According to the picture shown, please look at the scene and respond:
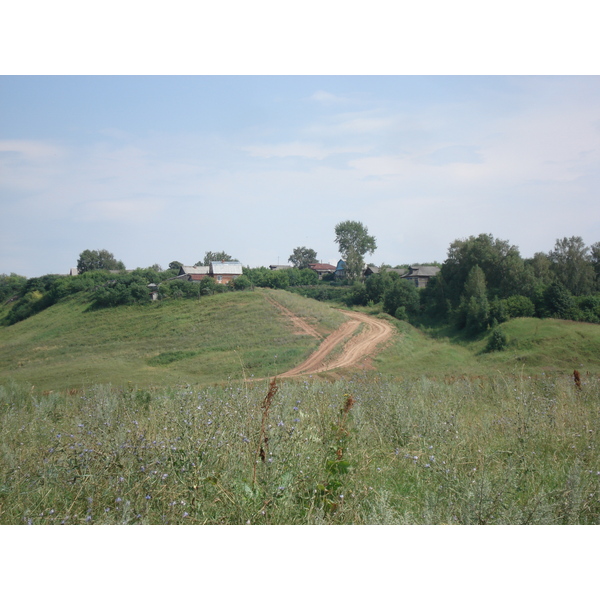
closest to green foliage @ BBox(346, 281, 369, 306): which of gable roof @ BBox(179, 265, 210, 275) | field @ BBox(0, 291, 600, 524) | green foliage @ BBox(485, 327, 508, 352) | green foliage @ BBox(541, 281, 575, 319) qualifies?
gable roof @ BBox(179, 265, 210, 275)

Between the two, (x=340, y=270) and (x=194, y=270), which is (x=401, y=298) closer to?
(x=340, y=270)

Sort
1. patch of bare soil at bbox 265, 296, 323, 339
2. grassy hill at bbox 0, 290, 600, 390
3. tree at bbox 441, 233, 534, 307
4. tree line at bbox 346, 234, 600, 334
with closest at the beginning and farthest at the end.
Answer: grassy hill at bbox 0, 290, 600, 390 < tree line at bbox 346, 234, 600, 334 < patch of bare soil at bbox 265, 296, 323, 339 < tree at bbox 441, 233, 534, 307

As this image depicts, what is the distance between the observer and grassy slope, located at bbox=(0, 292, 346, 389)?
26031 millimetres

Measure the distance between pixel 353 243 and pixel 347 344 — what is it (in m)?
32.5

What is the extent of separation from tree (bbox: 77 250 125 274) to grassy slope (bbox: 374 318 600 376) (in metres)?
44.7

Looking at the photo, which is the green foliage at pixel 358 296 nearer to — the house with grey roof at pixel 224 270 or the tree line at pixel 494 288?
the tree line at pixel 494 288

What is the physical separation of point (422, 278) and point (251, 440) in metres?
50.6

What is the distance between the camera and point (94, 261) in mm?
62594

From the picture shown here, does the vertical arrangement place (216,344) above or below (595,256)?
below

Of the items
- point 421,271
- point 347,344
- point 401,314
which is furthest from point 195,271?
point 347,344

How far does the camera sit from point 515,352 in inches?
982

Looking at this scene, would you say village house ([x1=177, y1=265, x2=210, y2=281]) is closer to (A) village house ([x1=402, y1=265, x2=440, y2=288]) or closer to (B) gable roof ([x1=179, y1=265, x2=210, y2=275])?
(B) gable roof ([x1=179, y1=265, x2=210, y2=275])

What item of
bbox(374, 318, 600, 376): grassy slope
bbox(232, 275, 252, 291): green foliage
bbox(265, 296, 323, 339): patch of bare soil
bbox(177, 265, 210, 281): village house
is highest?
bbox(177, 265, 210, 281): village house

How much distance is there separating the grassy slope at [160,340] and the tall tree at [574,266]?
1666cm
